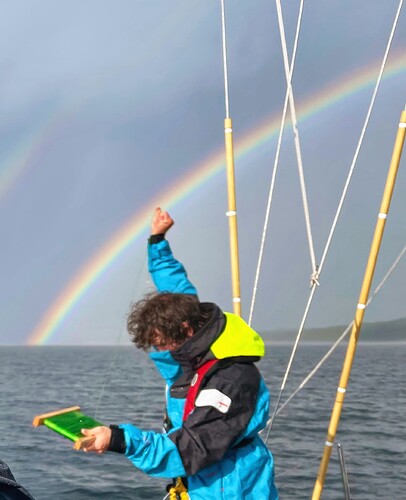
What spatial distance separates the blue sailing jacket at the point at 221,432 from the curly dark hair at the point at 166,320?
7 centimetres

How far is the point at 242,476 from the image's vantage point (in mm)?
3168

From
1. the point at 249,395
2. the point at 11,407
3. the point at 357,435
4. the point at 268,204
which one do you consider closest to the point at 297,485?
the point at 357,435

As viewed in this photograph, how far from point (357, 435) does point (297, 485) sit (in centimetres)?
975

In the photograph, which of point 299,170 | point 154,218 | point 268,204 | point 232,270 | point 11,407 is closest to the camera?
point 154,218

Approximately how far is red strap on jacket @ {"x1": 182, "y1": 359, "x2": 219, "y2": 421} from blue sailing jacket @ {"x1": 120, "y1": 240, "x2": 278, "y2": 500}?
4 centimetres

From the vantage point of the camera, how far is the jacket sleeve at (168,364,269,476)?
2.99m

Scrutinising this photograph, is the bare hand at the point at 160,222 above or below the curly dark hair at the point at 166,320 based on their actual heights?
above

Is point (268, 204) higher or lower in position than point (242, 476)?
higher

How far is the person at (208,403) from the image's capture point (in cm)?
297

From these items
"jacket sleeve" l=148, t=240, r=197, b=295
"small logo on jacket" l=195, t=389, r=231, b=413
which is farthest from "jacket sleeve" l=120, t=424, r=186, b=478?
"jacket sleeve" l=148, t=240, r=197, b=295

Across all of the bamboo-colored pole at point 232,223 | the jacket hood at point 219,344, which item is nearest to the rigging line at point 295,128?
the bamboo-colored pole at point 232,223

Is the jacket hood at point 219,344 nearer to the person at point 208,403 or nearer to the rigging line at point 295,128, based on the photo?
the person at point 208,403

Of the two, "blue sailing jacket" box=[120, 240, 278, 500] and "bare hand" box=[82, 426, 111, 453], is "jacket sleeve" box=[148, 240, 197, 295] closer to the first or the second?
"blue sailing jacket" box=[120, 240, 278, 500]

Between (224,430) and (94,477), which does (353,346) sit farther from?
(94,477)
